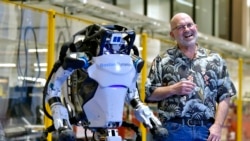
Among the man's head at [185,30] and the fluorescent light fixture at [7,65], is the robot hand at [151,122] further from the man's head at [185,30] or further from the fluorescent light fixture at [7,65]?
the fluorescent light fixture at [7,65]

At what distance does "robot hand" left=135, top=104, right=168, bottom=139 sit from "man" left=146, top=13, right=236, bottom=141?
1.25 ft

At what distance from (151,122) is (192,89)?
0.48 m

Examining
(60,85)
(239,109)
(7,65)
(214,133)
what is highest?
(7,65)

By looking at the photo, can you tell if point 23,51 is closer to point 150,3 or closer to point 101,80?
point 101,80

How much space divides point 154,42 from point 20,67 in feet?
5.80

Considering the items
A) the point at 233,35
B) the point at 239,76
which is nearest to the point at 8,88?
the point at 239,76

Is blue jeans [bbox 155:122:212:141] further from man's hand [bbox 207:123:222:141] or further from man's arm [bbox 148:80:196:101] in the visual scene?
man's arm [bbox 148:80:196:101]

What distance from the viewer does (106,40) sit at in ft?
9.66

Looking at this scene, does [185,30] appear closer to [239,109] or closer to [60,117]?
[60,117]

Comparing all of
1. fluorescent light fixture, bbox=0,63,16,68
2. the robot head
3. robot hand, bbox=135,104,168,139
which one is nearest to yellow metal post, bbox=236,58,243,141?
fluorescent light fixture, bbox=0,63,16,68

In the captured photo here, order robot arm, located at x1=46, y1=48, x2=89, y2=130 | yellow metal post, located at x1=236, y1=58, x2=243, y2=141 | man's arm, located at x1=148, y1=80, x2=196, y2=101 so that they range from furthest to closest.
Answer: yellow metal post, located at x1=236, y1=58, x2=243, y2=141, man's arm, located at x1=148, y1=80, x2=196, y2=101, robot arm, located at x1=46, y1=48, x2=89, y2=130

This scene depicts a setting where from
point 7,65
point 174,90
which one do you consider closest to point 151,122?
point 174,90

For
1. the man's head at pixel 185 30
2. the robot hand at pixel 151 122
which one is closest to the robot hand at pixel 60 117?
the robot hand at pixel 151 122

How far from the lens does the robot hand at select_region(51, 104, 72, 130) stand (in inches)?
113
